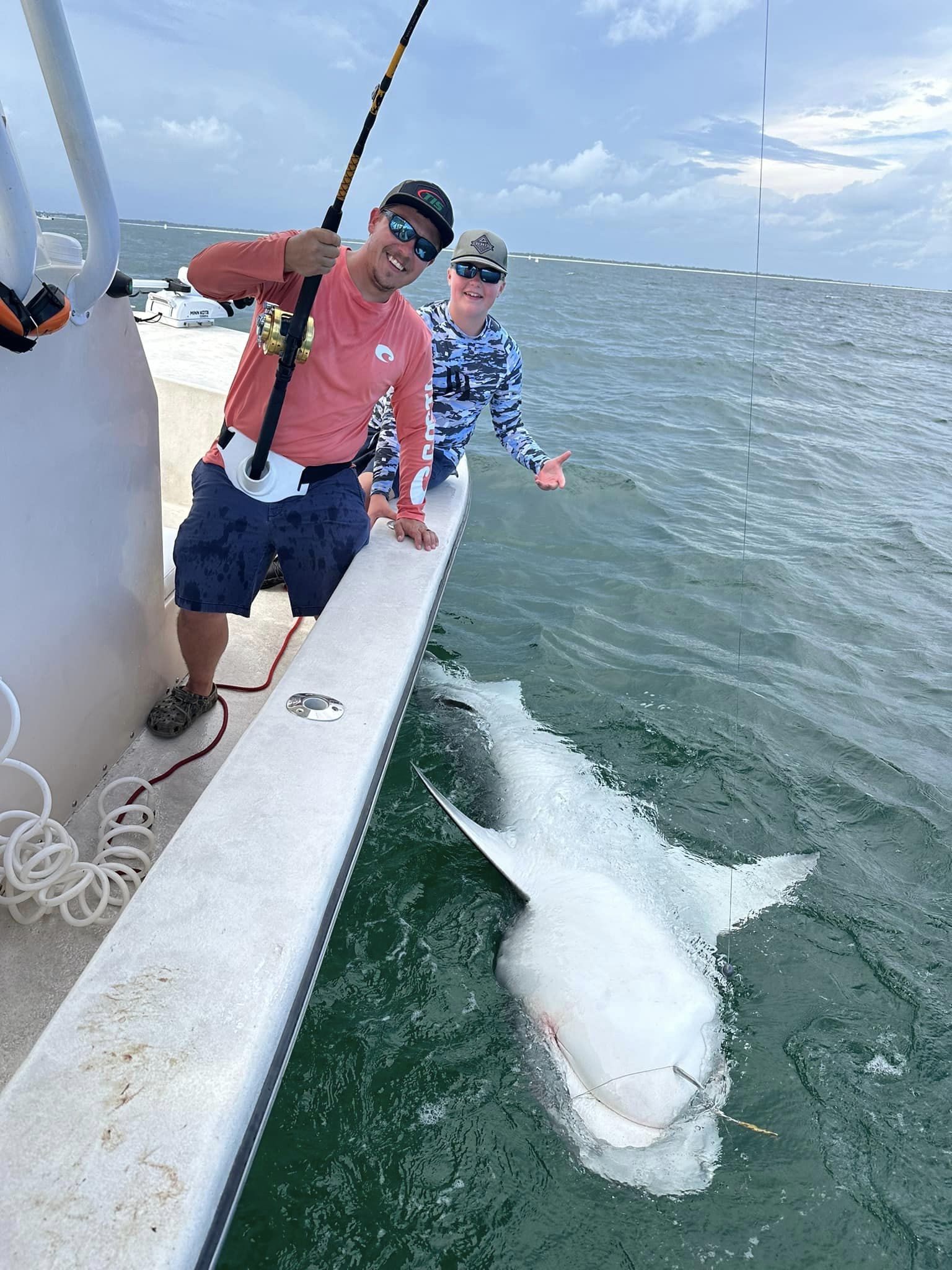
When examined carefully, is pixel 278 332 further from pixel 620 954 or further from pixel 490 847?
pixel 620 954

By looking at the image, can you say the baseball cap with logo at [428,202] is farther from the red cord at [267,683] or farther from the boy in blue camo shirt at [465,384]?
the red cord at [267,683]

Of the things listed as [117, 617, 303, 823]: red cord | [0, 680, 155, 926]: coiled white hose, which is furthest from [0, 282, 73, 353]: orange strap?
[117, 617, 303, 823]: red cord

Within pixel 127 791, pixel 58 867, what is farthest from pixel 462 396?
pixel 58 867

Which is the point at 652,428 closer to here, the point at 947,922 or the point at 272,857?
the point at 947,922

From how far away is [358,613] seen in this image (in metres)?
2.95

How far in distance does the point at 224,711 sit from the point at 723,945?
215cm

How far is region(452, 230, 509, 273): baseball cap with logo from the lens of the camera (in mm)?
4059

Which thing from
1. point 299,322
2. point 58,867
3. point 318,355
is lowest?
point 58,867

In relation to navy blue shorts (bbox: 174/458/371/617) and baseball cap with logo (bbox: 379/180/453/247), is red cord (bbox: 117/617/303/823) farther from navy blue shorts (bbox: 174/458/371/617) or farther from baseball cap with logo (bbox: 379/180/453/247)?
baseball cap with logo (bbox: 379/180/453/247)

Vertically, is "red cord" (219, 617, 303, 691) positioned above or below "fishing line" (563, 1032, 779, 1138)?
above

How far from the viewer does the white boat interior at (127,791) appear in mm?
1321

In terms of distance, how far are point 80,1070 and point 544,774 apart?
9.21 feet

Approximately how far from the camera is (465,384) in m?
4.40

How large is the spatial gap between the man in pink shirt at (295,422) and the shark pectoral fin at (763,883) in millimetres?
2078
